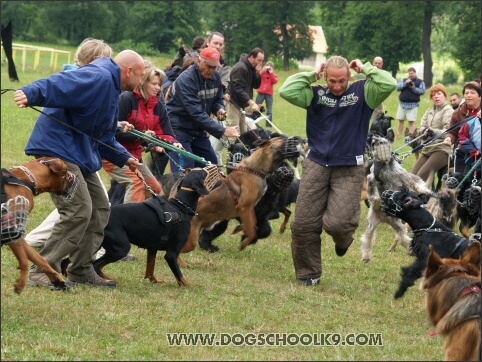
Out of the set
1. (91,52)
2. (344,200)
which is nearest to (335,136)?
(344,200)

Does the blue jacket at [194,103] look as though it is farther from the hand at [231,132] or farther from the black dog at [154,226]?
the black dog at [154,226]

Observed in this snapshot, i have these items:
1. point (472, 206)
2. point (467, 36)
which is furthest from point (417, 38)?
point (472, 206)

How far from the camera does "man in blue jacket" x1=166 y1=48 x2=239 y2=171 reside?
9.24m

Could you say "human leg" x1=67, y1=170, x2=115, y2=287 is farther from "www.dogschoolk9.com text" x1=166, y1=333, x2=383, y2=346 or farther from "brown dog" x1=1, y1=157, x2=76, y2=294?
"www.dogschoolk9.com text" x1=166, y1=333, x2=383, y2=346

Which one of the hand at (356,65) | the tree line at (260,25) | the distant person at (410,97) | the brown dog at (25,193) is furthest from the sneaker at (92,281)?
the tree line at (260,25)

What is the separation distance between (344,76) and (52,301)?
3380 millimetres

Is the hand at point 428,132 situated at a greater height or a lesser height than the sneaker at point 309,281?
greater

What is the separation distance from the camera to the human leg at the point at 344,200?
777cm

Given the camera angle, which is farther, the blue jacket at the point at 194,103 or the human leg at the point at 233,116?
the human leg at the point at 233,116

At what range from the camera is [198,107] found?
9312 millimetres

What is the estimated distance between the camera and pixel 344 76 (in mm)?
7629

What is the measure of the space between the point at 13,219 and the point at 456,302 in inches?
115

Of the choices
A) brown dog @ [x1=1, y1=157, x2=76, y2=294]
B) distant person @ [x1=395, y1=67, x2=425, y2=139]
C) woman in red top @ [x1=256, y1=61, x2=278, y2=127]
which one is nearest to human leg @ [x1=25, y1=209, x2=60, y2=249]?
brown dog @ [x1=1, y1=157, x2=76, y2=294]

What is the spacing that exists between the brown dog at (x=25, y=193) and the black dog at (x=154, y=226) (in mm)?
1045
